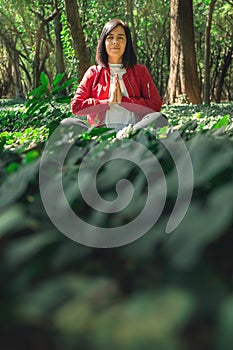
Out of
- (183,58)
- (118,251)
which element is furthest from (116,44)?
(183,58)

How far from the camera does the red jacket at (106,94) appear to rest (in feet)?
13.5

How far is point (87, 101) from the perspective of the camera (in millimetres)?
4129

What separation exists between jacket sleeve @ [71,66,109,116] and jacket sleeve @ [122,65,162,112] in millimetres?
250

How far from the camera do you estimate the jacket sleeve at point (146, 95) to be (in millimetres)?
4301

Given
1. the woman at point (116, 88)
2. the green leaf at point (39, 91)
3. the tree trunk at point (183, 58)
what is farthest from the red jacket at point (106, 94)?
the tree trunk at point (183, 58)

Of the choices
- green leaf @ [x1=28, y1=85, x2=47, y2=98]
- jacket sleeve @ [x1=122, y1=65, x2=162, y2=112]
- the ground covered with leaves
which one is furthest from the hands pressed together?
the ground covered with leaves

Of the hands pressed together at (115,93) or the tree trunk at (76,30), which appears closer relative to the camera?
the hands pressed together at (115,93)

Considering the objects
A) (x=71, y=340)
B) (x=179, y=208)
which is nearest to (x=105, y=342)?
(x=71, y=340)

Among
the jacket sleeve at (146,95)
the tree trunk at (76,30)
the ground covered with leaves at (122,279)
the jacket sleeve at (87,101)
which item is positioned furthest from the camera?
the tree trunk at (76,30)

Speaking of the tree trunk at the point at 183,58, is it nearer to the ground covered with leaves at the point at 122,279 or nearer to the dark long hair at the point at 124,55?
the dark long hair at the point at 124,55

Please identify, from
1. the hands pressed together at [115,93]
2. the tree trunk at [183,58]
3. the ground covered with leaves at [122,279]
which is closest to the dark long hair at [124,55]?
the hands pressed together at [115,93]

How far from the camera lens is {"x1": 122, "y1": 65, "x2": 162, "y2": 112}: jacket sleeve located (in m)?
4.30

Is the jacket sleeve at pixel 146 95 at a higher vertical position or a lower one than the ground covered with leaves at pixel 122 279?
lower

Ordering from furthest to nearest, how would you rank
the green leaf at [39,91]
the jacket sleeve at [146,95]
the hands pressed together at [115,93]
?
1. the jacket sleeve at [146,95]
2. the hands pressed together at [115,93]
3. the green leaf at [39,91]
